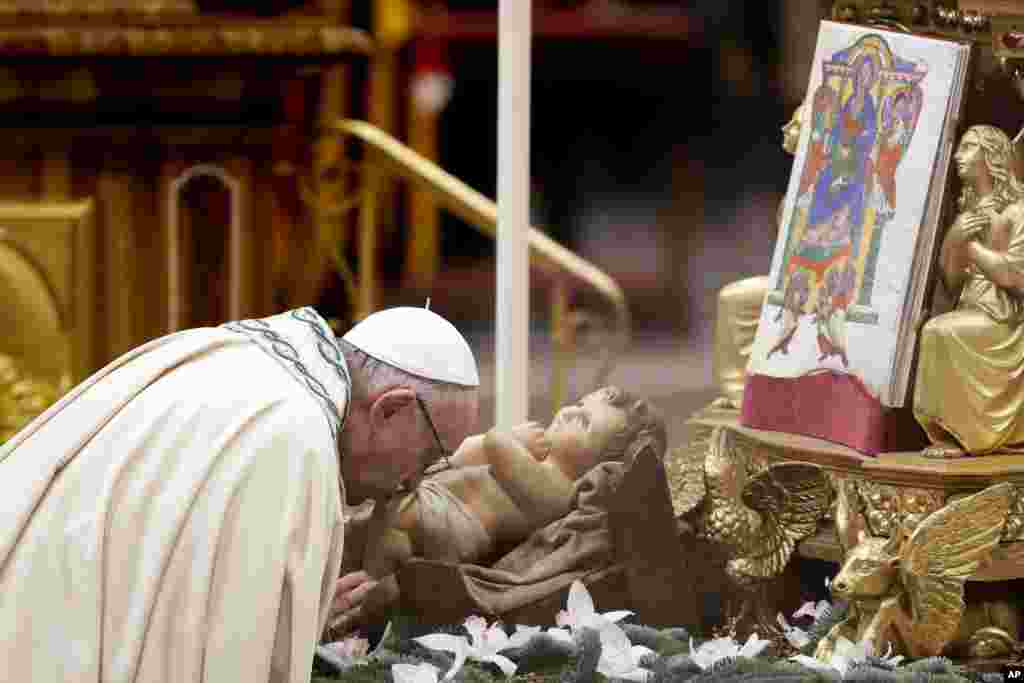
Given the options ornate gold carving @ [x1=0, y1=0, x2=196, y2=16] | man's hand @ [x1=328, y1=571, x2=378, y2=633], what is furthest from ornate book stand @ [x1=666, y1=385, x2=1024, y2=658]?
ornate gold carving @ [x1=0, y1=0, x2=196, y2=16]

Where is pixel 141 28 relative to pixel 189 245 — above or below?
above

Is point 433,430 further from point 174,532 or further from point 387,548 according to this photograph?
point 387,548

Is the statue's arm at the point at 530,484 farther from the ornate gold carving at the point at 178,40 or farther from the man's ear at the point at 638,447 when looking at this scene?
the ornate gold carving at the point at 178,40

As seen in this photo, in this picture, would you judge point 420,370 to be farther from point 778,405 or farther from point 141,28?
point 141,28

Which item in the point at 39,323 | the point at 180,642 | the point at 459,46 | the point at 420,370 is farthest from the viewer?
the point at 459,46

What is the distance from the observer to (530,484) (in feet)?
15.7

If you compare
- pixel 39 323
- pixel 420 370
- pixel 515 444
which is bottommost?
pixel 39 323

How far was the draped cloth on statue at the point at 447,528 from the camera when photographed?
4.78 metres

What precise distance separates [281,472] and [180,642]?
31 centimetres

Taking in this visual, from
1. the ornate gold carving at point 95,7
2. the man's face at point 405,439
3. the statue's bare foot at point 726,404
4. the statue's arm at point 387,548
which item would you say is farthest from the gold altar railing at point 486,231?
the man's face at point 405,439

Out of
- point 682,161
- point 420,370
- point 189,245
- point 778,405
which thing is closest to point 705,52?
point 682,161

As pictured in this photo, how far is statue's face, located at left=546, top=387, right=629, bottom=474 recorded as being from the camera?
4.79 meters

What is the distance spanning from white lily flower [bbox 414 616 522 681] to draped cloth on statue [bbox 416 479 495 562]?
0.16m

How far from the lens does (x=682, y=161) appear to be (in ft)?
30.3
